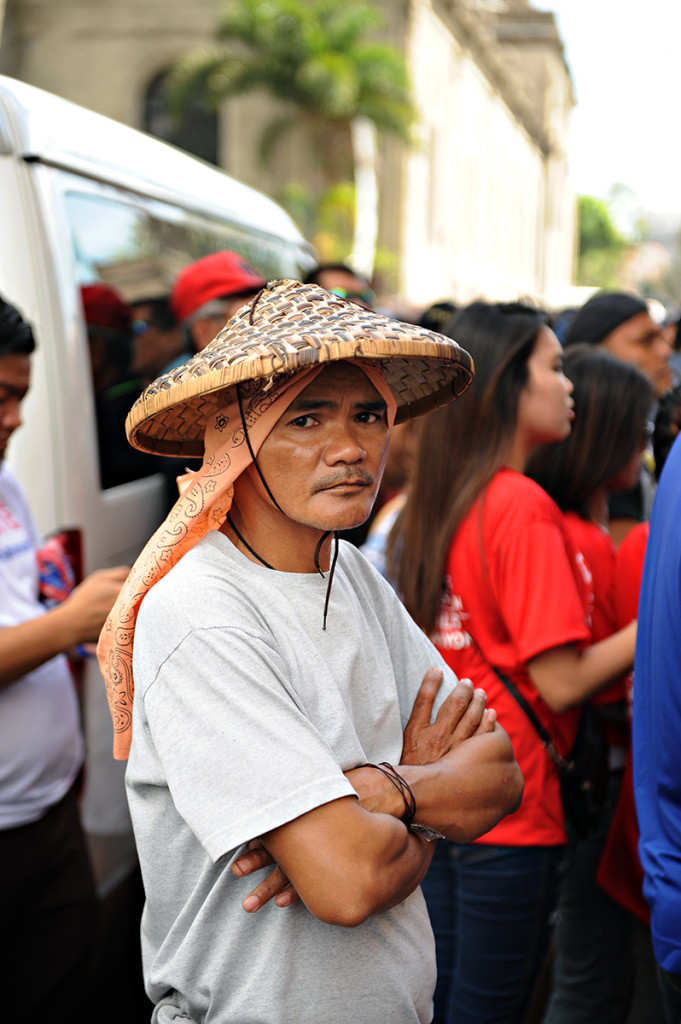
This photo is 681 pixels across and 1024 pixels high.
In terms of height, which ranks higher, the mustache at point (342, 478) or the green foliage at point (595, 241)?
the mustache at point (342, 478)

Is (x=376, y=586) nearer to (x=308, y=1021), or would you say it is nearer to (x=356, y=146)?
(x=308, y=1021)

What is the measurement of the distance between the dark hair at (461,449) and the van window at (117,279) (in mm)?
1250

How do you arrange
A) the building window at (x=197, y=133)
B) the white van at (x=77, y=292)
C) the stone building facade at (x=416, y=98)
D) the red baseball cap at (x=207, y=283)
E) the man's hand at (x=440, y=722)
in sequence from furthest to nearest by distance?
the building window at (x=197, y=133) → the stone building facade at (x=416, y=98) → the red baseball cap at (x=207, y=283) → the white van at (x=77, y=292) → the man's hand at (x=440, y=722)

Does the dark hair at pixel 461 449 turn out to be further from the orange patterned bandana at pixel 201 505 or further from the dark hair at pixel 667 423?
the orange patterned bandana at pixel 201 505

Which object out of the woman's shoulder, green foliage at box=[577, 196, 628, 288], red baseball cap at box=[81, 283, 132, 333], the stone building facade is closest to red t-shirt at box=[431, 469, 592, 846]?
the woman's shoulder

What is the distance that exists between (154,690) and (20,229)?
1.99 metres

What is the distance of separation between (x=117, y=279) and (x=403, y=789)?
2727mm

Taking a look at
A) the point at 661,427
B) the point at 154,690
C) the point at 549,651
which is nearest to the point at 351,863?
the point at 154,690

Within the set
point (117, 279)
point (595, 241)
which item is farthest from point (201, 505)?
point (595, 241)

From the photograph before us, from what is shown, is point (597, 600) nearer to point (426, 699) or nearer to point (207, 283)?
point (426, 699)

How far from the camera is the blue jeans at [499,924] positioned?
2.64 meters

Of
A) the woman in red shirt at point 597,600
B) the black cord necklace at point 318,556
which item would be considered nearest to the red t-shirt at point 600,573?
the woman in red shirt at point 597,600

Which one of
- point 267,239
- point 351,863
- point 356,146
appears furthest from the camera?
point 356,146

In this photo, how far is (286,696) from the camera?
1626 mm
